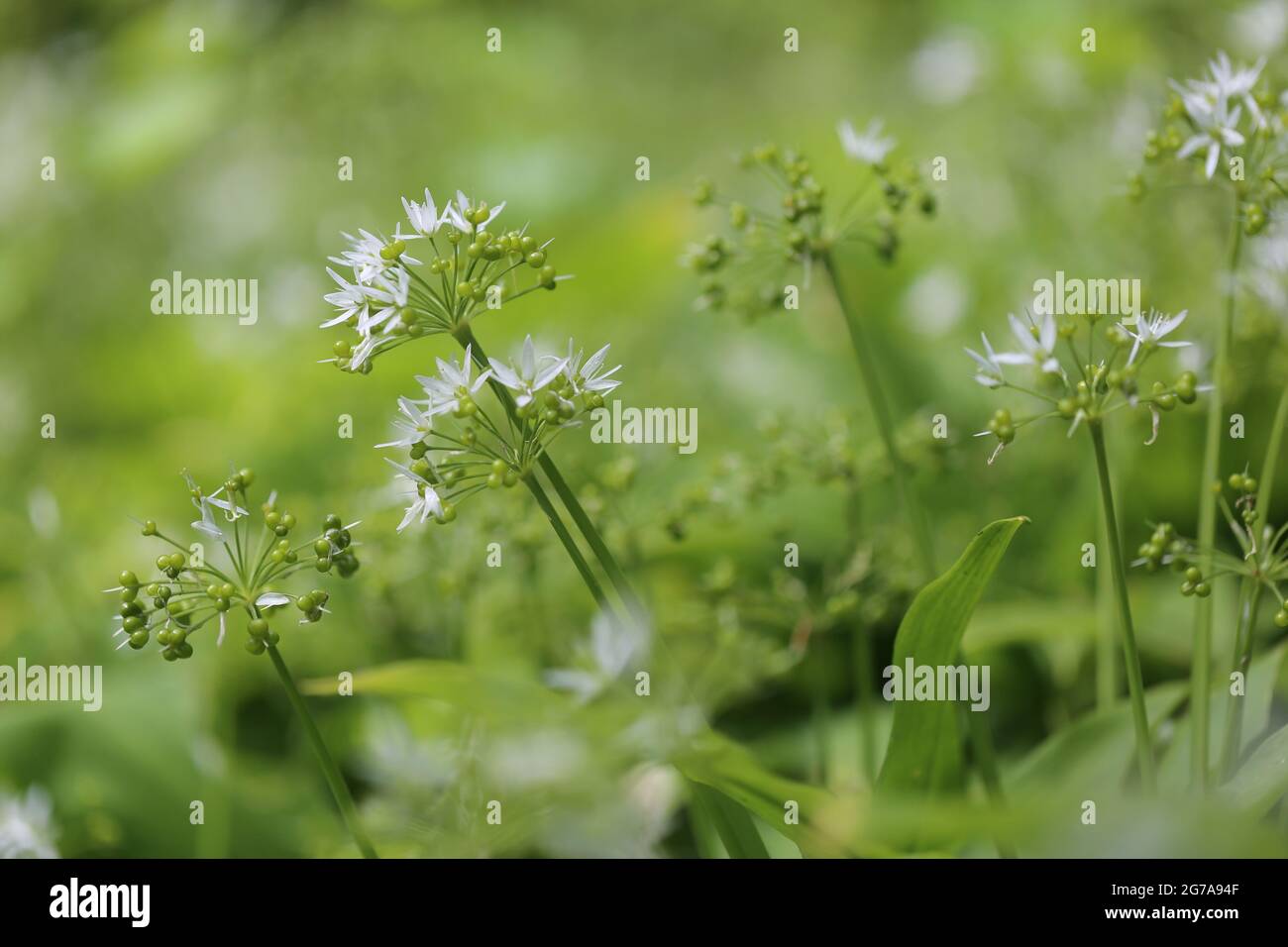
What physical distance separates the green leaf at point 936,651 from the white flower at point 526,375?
0.30 meters

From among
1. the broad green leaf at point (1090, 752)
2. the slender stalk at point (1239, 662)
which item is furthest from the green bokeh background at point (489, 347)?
the slender stalk at point (1239, 662)

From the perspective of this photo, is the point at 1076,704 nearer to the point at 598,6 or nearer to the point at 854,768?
the point at 854,768

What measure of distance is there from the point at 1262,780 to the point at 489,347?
1.59m

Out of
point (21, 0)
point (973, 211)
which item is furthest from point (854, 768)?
point (21, 0)

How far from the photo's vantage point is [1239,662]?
0.88 m

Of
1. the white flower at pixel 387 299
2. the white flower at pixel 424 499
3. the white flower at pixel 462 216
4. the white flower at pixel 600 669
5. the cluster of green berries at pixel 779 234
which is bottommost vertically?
the white flower at pixel 600 669

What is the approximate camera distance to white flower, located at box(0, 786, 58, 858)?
3.85 ft

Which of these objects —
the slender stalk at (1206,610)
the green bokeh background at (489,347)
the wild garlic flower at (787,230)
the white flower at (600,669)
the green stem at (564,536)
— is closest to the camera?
the green stem at (564,536)

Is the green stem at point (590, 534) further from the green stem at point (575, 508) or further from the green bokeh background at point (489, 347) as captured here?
the green bokeh background at point (489, 347)

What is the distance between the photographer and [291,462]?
6.82 ft

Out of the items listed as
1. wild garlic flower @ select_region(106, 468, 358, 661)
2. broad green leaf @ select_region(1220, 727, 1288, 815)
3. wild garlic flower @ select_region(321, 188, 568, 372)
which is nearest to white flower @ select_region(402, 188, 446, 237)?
wild garlic flower @ select_region(321, 188, 568, 372)

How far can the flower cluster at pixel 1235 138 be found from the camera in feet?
3.03

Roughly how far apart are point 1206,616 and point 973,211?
1528mm

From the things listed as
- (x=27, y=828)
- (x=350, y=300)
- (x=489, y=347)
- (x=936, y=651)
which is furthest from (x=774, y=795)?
(x=489, y=347)
